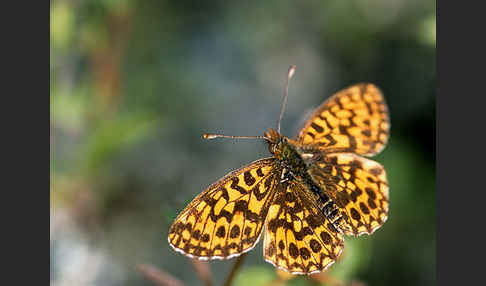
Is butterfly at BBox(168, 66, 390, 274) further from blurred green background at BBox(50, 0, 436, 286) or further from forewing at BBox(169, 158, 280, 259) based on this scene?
blurred green background at BBox(50, 0, 436, 286)

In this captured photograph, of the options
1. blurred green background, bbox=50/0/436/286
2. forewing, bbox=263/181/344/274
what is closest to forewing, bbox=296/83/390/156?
forewing, bbox=263/181/344/274

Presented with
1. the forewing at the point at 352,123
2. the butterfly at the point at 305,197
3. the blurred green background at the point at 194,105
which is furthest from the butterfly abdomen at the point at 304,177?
the blurred green background at the point at 194,105

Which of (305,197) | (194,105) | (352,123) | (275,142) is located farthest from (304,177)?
(194,105)

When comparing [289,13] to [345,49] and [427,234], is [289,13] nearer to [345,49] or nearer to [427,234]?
[345,49]

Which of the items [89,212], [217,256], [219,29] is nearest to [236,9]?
[219,29]

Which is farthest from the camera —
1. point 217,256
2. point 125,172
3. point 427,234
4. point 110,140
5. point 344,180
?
point 125,172

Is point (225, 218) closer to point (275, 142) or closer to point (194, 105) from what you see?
point (275, 142)

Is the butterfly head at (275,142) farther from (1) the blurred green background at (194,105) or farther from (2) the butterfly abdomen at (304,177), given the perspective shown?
(1) the blurred green background at (194,105)
